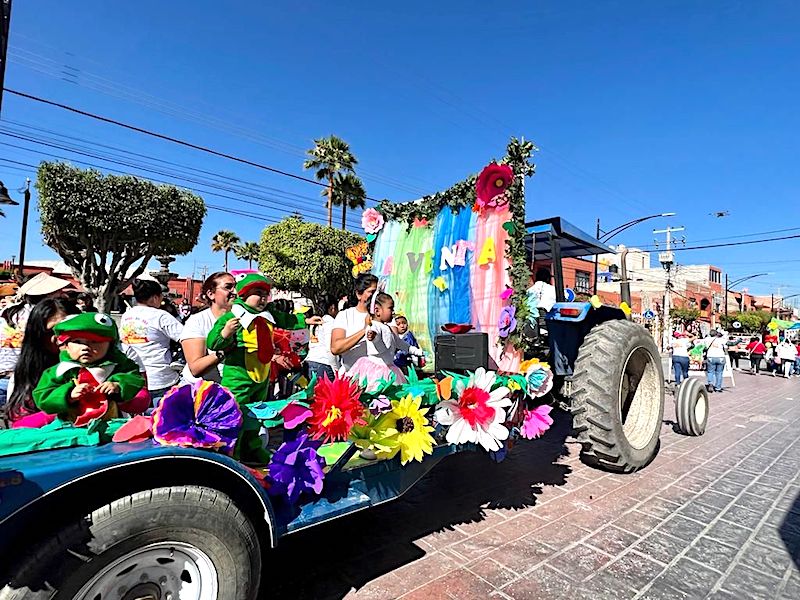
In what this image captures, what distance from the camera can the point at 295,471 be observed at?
2.19 metres

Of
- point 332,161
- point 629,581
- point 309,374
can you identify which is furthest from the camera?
point 332,161

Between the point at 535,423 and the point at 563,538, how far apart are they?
0.81 m

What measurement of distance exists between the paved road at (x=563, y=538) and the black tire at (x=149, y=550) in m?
0.82

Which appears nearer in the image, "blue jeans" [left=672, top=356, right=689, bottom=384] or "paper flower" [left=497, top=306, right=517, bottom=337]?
"paper flower" [left=497, top=306, right=517, bottom=337]

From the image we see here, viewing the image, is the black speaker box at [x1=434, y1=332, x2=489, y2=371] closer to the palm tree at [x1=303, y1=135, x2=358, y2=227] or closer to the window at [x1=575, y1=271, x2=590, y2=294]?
the window at [x1=575, y1=271, x2=590, y2=294]

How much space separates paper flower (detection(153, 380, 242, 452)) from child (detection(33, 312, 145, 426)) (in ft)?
1.51

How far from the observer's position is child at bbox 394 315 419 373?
386 cm

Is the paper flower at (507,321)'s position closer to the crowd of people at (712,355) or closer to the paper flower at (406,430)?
the paper flower at (406,430)

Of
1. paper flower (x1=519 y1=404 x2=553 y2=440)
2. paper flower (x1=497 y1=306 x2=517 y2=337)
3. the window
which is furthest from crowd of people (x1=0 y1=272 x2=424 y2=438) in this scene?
the window

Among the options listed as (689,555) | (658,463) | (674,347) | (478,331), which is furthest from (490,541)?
(674,347)

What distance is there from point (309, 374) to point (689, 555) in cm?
428

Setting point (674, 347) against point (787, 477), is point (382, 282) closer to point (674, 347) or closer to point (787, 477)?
point (787, 477)

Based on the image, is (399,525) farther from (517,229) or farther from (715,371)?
(715,371)

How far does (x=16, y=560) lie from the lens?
1.41 metres
